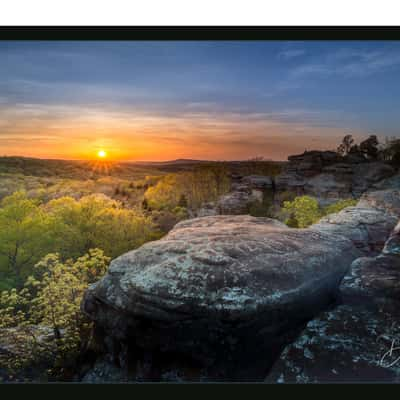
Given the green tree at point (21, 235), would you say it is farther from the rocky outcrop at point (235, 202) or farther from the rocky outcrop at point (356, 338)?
the rocky outcrop at point (356, 338)

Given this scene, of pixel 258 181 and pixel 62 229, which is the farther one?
pixel 62 229

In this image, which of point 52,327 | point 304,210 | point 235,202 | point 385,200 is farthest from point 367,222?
point 52,327

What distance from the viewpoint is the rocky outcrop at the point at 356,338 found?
3.86m

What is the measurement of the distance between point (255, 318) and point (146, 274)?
4.97ft

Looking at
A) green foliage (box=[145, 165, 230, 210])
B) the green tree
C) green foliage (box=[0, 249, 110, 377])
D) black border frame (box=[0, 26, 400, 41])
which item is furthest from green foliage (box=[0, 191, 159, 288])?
black border frame (box=[0, 26, 400, 41])

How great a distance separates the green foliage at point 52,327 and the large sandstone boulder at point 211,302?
1.04m

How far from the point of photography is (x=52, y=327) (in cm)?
611

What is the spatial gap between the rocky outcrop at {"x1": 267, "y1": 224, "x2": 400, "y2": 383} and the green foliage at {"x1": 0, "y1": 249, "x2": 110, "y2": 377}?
343 cm

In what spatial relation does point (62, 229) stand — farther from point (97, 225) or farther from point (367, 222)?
point (367, 222)

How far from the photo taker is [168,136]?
20.9ft

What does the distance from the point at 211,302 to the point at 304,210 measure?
488cm

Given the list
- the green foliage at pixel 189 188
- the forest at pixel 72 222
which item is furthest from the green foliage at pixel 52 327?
the green foliage at pixel 189 188

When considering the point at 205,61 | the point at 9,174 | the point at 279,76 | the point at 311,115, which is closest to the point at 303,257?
the point at 311,115

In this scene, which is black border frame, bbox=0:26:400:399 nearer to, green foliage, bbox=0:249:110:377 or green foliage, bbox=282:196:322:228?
green foliage, bbox=0:249:110:377
